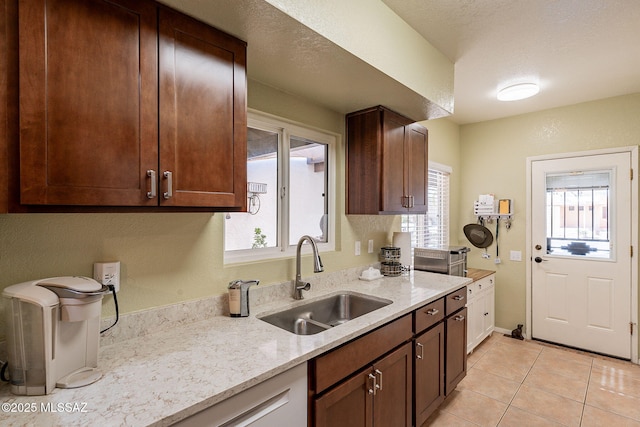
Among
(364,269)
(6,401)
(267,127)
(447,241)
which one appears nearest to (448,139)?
(447,241)

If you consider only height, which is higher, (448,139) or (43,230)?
(448,139)

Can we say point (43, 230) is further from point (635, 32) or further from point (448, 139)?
point (448, 139)

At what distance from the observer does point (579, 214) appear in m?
3.28

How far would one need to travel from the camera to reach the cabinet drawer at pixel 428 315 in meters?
1.89

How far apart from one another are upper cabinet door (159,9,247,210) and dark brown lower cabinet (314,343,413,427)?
934 mm

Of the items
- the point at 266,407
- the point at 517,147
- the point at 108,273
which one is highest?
the point at 517,147

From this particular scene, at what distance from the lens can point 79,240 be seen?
1.23 metres

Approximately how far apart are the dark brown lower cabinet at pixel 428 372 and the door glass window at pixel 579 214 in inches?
87.2

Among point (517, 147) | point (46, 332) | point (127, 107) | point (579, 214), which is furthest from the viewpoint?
point (517, 147)

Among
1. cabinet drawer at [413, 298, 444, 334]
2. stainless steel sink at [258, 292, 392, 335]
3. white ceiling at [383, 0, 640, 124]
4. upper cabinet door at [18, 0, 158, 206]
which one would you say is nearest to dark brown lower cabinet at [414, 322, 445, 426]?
cabinet drawer at [413, 298, 444, 334]

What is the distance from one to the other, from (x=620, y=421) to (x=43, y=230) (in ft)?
11.6

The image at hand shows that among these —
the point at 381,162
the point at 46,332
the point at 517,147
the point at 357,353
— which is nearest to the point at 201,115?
the point at 46,332

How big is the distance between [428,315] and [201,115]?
5.66 feet

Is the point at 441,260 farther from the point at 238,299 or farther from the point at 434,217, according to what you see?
A: the point at 238,299
